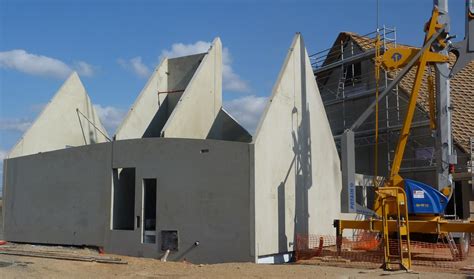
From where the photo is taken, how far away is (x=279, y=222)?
54.4 ft

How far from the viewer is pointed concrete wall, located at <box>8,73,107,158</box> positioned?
22922 millimetres

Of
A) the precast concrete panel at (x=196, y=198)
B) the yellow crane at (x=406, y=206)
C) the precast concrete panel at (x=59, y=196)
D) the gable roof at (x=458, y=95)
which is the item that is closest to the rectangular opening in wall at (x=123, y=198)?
the precast concrete panel at (x=59, y=196)

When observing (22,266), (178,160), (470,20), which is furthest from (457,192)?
(22,266)

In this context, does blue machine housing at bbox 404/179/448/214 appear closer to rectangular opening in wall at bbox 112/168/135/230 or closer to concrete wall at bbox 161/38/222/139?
concrete wall at bbox 161/38/222/139

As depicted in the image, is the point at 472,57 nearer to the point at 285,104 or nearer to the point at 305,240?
the point at 285,104

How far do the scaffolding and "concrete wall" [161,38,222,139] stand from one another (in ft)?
25.3

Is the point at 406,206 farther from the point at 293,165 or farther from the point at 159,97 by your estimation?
the point at 159,97

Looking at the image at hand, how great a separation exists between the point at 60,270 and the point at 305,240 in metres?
8.33

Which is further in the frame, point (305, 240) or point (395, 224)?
point (305, 240)

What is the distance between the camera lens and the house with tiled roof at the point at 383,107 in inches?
950

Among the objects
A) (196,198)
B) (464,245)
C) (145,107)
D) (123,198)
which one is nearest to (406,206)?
(464,245)

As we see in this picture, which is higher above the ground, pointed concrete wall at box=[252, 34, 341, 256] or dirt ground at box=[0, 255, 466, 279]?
pointed concrete wall at box=[252, 34, 341, 256]

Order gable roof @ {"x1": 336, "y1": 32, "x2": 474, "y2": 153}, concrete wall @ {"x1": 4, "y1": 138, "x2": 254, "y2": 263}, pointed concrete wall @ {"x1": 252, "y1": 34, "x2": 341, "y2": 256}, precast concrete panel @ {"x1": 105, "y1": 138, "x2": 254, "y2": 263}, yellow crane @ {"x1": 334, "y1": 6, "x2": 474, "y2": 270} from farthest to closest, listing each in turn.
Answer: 1. gable roof @ {"x1": 336, "y1": 32, "x2": 474, "y2": 153}
2. pointed concrete wall @ {"x1": 252, "y1": 34, "x2": 341, "y2": 256}
3. concrete wall @ {"x1": 4, "y1": 138, "x2": 254, "y2": 263}
4. precast concrete panel @ {"x1": 105, "y1": 138, "x2": 254, "y2": 263}
5. yellow crane @ {"x1": 334, "y1": 6, "x2": 474, "y2": 270}

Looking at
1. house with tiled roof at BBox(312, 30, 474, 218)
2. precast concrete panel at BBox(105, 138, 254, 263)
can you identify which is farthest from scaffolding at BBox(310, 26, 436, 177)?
precast concrete panel at BBox(105, 138, 254, 263)
